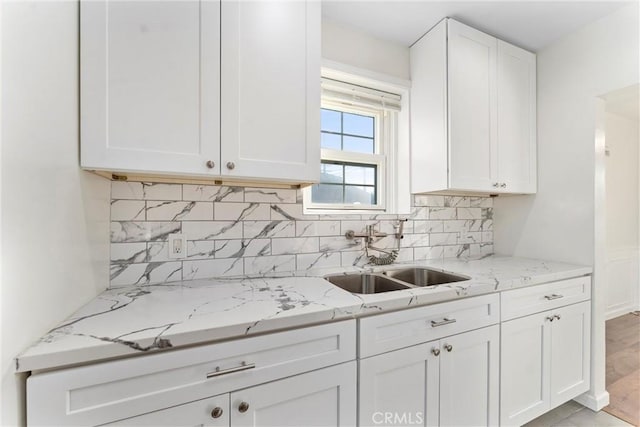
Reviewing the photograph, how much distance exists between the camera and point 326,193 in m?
1.90

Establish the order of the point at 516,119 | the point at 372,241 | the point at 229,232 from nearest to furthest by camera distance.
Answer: the point at 229,232 < the point at 372,241 < the point at 516,119

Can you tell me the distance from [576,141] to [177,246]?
2.54 metres

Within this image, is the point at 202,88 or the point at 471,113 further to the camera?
the point at 471,113

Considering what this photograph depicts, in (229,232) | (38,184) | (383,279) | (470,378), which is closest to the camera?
(38,184)

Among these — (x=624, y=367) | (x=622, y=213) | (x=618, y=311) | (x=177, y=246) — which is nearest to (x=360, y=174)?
(x=177, y=246)

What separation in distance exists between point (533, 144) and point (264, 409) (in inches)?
94.0

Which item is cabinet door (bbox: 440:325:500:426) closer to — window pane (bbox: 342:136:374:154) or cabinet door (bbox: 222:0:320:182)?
cabinet door (bbox: 222:0:320:182)

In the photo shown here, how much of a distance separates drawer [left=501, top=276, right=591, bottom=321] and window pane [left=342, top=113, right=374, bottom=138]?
135 centimetres

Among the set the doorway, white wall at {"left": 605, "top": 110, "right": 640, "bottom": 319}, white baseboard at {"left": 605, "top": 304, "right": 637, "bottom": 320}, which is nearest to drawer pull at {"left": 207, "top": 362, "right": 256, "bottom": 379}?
the doorway

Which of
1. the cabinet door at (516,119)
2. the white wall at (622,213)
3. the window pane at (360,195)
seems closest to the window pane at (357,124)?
the window pane at (360,195)

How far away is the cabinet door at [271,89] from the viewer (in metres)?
1.16

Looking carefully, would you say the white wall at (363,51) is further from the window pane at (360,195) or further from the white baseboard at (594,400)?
the white baseboard at (594,400)

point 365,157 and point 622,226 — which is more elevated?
point 365,157

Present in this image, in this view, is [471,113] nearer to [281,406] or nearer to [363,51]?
[363,51]
